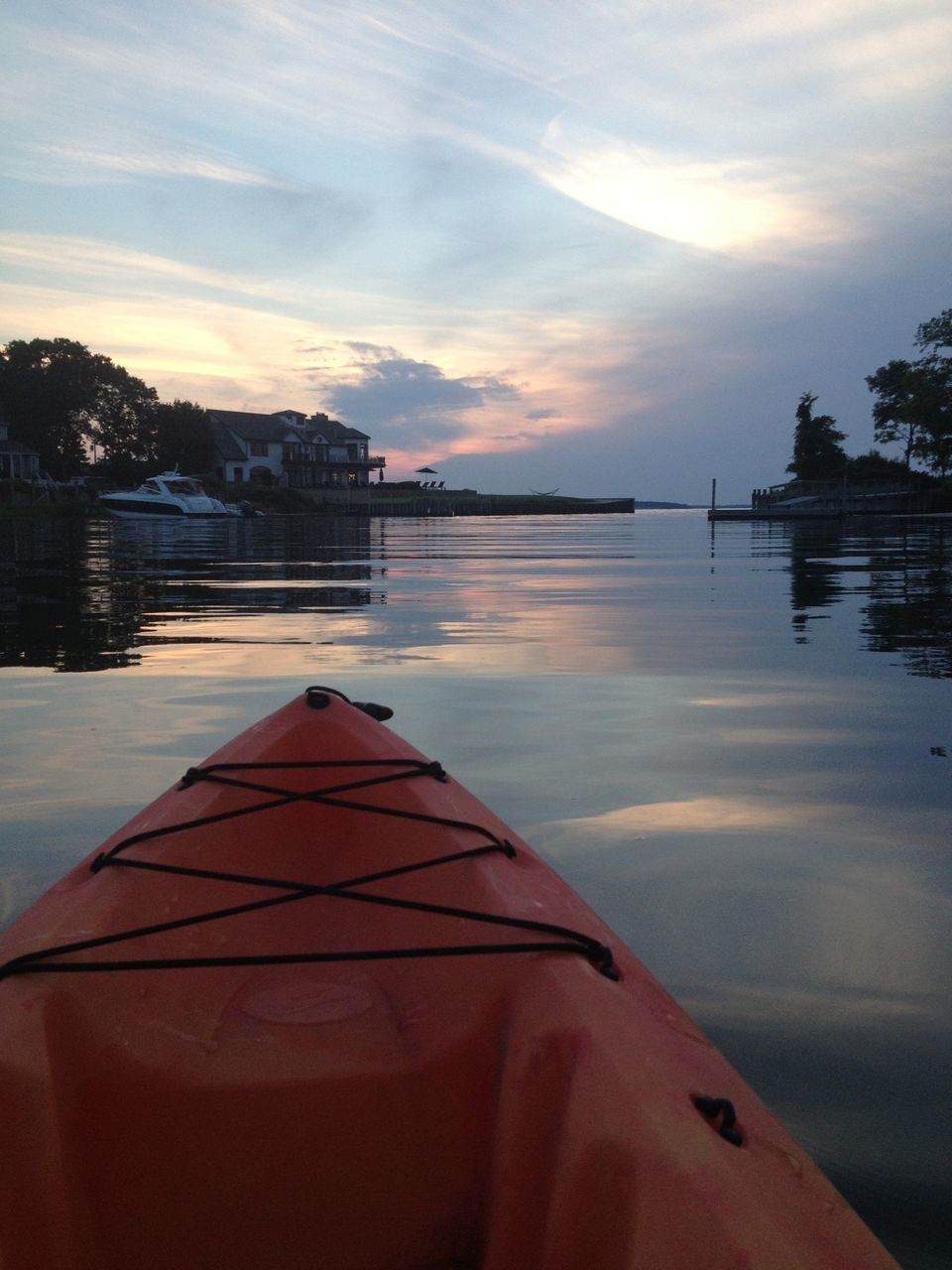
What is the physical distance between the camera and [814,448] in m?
79.8

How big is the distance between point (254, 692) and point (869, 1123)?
5.08 m

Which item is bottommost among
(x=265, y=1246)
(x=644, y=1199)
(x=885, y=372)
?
(x=265, y=1246)

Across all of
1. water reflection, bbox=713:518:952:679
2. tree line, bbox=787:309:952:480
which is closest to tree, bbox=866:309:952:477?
tree line, bbox=787:309:952:480

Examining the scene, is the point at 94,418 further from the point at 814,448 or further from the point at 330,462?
the point at 814,448

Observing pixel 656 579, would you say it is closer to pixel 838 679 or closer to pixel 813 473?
pixel 838 679

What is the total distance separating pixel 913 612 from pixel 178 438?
61774 millimetres

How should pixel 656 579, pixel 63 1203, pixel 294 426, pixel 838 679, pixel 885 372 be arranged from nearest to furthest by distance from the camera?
pixel 63 1203 → pixel 838 679 → pixel 656 579 → pixel 885 372 → pixel 294 426

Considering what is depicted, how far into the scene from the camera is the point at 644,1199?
1350 mm

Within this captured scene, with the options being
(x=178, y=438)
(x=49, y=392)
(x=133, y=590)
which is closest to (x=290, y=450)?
(x=178, y=438)

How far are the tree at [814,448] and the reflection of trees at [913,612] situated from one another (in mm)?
62250

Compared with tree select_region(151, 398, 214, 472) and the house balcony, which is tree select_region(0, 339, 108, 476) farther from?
the house balcony

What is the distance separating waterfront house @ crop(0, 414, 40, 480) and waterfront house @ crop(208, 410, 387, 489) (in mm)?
15353

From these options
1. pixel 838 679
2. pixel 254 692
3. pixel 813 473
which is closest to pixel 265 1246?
pixel 254 692

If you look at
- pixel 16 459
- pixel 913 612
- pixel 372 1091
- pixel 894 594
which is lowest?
pixel 372 1091
